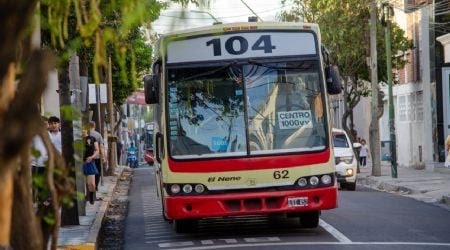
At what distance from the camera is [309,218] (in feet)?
50.5

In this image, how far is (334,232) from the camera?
1479 centimetres

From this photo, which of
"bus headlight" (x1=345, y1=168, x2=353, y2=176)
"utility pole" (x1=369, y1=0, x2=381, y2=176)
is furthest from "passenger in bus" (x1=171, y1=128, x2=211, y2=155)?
"utility pole" (x1=369, y1=0, x2=381, y2=176)

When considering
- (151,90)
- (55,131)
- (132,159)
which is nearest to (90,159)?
(55,131)

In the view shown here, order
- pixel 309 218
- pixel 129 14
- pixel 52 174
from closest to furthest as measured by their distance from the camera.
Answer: pixel 129 14, pixel 52 174, pixel 309 218

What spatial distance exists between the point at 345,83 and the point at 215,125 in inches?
1052

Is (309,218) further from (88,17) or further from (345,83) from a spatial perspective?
(345,83)

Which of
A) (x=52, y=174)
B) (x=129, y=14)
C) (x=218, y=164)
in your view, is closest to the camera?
(x=129, y=14)

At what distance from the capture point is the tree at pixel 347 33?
3753 centimetres

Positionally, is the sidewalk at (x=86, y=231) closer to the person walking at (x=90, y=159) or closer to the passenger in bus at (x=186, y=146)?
the person walking at (x=90, y=159)

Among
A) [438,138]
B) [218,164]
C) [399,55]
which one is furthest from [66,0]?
[399,55]

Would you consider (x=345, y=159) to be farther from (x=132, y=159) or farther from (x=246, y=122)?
(x=132, y=159)

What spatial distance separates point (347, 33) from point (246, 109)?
24312 millimetres

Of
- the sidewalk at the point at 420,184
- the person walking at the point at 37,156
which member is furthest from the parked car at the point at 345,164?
the person walking at the point at 37,156

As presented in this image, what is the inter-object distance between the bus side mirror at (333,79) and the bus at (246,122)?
1 cm
